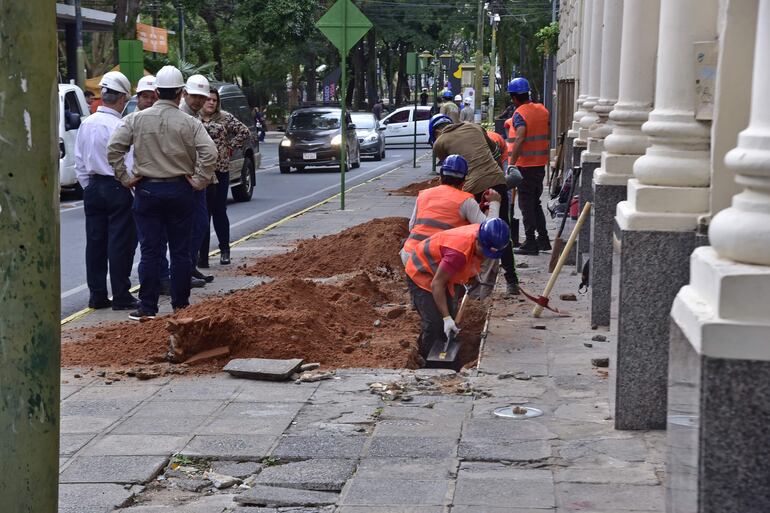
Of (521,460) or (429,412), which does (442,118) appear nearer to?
(429,412)

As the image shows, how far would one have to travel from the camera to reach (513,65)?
3019 inches

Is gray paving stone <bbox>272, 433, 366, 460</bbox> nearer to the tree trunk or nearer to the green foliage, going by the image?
the green foliage

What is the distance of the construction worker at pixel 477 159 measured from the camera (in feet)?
36.2

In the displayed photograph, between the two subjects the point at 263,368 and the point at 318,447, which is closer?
the point at 318,447

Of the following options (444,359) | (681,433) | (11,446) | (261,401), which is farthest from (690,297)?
(444,359)

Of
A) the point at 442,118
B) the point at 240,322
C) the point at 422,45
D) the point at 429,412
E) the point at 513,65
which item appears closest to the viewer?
the point at 429,412

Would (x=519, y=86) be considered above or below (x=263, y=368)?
above

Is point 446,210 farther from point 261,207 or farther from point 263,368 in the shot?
point 261,207

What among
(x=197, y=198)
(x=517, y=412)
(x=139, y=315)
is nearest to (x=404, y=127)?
(x=197, y=198)

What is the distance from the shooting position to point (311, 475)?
5551 mm

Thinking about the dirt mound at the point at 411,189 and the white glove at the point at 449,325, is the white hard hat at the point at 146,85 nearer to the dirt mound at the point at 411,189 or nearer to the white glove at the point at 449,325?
the white glove at the point at 449,325

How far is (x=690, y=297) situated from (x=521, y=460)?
8.09 ft

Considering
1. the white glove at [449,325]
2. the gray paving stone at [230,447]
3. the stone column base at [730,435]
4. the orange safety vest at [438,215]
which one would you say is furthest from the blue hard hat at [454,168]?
the stone column base at [730,435]

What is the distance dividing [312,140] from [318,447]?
26.5m
